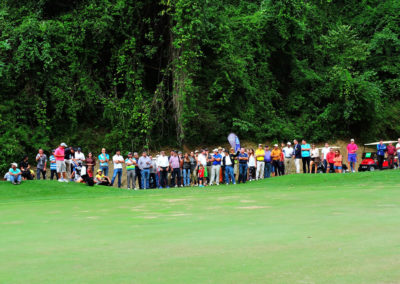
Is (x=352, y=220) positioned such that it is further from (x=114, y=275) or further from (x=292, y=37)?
(x=292, y=37)

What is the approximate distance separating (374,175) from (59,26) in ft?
65.9

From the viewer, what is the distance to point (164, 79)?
3475 centimetres

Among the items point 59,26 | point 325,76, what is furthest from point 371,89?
point 59,26

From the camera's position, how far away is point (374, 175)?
24344mm

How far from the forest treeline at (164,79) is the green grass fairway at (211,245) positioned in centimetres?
2151

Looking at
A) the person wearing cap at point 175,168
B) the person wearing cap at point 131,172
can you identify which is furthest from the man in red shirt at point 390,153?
the person wearing cap at point 131,172

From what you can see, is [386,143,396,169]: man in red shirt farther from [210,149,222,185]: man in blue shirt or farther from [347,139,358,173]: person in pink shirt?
[210,149,222,185]: man in blue shirt

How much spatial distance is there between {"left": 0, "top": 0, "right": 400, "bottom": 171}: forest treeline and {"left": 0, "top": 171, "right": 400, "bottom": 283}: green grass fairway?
21.5m

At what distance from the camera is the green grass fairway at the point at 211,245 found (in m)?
5.14

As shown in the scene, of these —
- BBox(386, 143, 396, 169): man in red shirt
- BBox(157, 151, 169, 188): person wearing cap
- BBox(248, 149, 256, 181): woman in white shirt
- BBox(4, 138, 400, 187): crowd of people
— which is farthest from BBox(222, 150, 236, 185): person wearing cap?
BBox(386, 143, 396, 169): man in red shirt

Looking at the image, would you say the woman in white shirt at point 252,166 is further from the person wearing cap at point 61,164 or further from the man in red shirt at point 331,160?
the person wearing cap at point 61,164

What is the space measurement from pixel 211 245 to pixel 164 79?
93.3 ft

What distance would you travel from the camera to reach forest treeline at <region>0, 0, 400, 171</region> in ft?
108

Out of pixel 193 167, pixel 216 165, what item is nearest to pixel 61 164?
pixel 193 167
